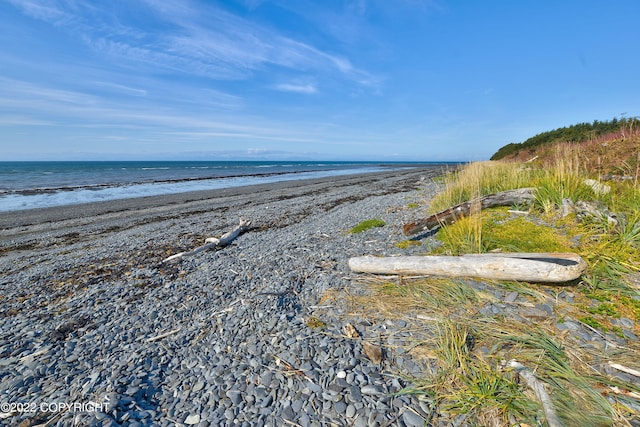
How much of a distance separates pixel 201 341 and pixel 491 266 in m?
4.28

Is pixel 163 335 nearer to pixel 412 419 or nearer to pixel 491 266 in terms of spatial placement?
pixel 412 419

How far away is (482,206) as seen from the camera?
7.98m

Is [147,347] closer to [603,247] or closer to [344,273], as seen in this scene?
[344,273]

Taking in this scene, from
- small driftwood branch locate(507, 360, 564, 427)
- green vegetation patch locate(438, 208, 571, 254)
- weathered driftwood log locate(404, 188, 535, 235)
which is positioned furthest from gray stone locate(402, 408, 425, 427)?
weathered driftwood log locate(404, 188, 535, 235)

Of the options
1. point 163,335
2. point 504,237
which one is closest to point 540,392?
point 504,237

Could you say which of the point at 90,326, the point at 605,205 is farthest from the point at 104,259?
the point at 605,205

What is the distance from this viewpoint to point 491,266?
426 cm

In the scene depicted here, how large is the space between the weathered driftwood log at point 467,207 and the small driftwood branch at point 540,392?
442 cm

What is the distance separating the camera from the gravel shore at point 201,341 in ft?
9.16

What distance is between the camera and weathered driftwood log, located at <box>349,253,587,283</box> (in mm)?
3881

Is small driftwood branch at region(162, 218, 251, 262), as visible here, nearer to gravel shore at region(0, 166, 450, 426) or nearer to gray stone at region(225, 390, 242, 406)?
gravel shore at region(0, 166, 450, 426)

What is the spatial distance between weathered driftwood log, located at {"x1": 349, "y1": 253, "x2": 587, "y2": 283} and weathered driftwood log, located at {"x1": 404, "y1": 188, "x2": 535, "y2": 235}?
228 cm

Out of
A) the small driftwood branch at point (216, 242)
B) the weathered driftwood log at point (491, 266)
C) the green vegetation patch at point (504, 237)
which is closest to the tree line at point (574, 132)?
the green vegetation patch at point (504, 237)

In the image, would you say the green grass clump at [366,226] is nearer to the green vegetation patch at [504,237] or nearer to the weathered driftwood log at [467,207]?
the weathered driftwood log at [467,207]
